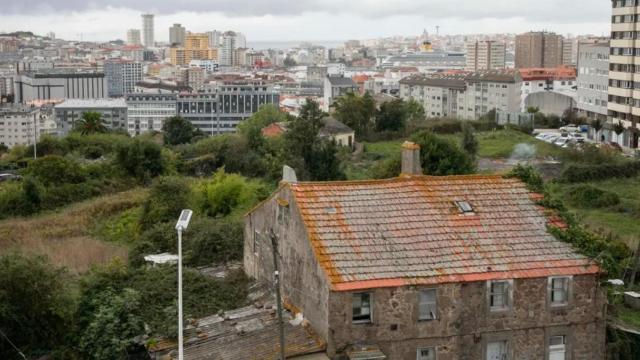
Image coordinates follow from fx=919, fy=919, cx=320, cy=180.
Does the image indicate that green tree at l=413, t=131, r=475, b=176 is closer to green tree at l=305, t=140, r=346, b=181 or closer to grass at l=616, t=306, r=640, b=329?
green tree at l=305, t=140, r=346, b=181

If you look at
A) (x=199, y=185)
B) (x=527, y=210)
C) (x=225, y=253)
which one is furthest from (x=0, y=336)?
(x=199, y=185)

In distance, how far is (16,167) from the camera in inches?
2518

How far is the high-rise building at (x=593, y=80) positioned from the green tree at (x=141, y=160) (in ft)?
147

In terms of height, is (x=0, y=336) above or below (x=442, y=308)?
below

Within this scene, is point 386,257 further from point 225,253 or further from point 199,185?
point 199,185

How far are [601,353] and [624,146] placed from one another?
2181 inches

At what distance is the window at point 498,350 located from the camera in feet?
61.5

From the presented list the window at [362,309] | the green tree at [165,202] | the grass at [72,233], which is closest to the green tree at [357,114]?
the grass at [72,233]

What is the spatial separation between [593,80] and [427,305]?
7264 centimetres

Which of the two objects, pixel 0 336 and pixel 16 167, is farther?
pixel 16 167

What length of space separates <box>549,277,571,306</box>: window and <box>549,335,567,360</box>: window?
0.74 m

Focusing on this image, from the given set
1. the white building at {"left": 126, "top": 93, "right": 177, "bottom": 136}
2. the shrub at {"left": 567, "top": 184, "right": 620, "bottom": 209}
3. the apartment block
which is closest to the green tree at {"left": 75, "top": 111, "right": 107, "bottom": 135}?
the apartment block

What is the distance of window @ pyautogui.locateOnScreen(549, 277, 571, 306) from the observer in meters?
19.0

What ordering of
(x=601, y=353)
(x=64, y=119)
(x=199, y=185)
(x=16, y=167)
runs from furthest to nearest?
1. (x=64, y=119)
2. (x=16, y=167)
3. (x=199, y=185)
4. (x=601, y=353)
